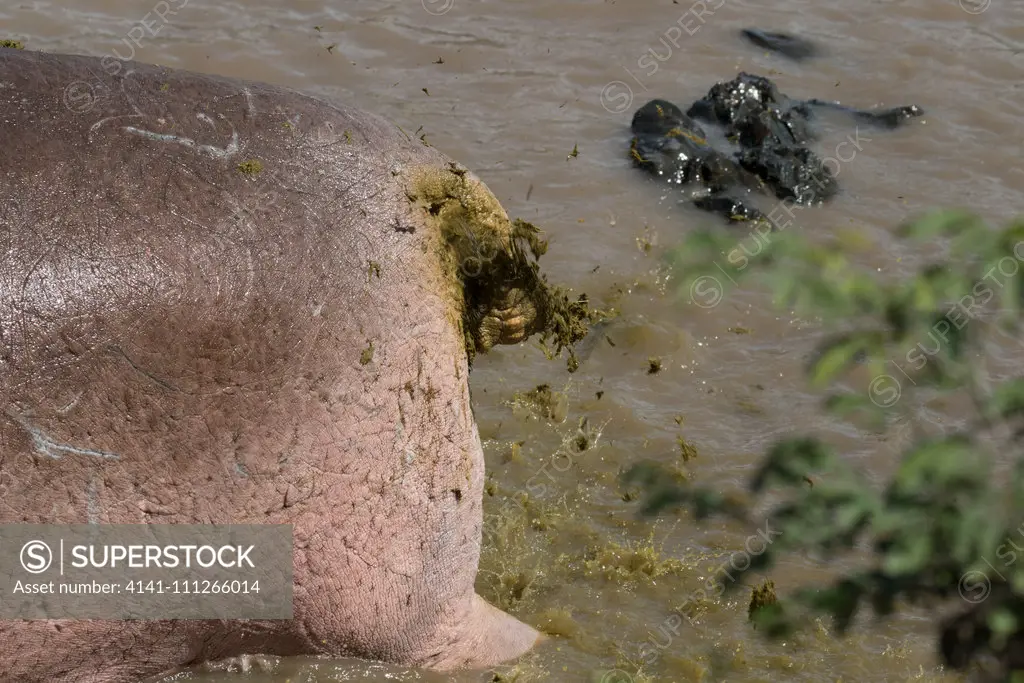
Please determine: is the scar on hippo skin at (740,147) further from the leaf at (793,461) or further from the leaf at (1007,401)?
the leaf at (1007,401)

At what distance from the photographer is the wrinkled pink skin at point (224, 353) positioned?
2.73 m

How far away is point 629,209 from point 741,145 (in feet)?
3.32

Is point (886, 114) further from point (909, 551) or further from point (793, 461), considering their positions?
point (909, 551)

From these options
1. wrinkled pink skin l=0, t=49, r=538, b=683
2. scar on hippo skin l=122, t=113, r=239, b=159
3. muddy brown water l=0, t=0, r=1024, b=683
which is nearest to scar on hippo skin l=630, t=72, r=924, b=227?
muddy brown water l=0, t=0, r=1024, b=683

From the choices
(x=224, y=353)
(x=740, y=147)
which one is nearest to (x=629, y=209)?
(x=740, y=147)

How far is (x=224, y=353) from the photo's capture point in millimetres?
2781

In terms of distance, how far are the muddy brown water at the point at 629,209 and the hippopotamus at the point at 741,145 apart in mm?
139

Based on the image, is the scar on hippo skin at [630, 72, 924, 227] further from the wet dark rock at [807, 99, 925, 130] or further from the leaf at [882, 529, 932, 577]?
the leaf at [882, 529, 932, 577]

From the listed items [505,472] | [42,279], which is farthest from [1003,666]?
[505,472]

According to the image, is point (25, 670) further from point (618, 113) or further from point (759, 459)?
point (618, 113)

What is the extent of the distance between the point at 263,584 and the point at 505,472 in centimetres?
206

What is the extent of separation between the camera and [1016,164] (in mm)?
7281

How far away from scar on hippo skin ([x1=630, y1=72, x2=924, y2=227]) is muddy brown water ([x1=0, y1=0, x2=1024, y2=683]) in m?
0.14

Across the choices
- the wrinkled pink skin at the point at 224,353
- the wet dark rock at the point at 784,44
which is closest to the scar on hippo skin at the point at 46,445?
the wrinkled pink skin at the point at 224,353
